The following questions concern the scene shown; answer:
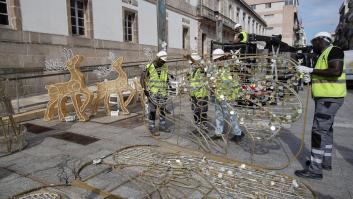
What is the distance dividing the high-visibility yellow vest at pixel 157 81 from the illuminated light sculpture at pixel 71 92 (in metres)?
1.89

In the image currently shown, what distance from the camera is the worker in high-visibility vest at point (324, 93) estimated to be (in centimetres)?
332

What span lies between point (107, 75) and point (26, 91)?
12.2 feet

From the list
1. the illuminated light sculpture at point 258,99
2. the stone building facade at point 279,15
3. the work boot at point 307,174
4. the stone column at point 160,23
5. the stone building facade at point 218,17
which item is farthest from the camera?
the stone building facade at point 279,15

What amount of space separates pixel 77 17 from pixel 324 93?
32.9ft

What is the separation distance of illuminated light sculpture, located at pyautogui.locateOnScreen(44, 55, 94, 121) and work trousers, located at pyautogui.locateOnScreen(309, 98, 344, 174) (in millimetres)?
4740

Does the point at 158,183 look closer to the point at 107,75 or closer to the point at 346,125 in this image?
the point at 346,125

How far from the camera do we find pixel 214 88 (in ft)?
13.1

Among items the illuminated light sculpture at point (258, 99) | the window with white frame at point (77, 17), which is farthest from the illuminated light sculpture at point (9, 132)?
the window with white frame at point (77, 17)

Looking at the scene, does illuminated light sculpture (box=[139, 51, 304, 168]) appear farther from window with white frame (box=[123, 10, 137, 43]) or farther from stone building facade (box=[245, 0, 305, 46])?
stone building facade (box=[245, 0, 305, 46])

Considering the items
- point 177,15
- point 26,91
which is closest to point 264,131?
point 26,91

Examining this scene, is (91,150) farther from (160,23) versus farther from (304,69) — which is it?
(160,23)

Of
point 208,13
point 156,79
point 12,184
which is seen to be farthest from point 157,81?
point 208,13

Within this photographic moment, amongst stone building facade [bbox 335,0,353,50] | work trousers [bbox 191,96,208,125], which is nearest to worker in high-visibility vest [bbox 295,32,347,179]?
work trousers [bbox 191,96,208,125]

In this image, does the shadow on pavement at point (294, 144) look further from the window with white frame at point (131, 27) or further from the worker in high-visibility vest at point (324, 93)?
the window with white frame at point (131, 27)
